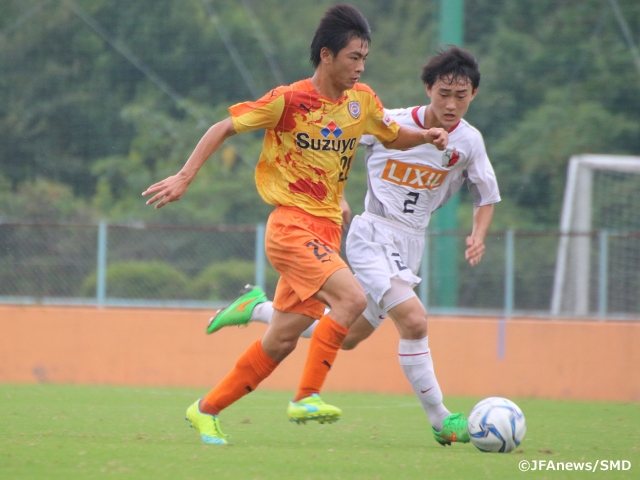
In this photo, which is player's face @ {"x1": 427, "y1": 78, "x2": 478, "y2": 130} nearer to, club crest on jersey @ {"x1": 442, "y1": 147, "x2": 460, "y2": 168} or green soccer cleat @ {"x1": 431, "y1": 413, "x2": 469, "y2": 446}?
club crest on jersey @ {"x1": 442, "y1": 147, "x2": 460, "y2": 168}

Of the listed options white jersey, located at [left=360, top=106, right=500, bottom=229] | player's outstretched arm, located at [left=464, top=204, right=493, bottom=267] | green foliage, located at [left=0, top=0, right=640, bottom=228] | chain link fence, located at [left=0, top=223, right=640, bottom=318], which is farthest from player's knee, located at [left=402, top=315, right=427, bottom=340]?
green foliage, located at [left=0, top=0, right=640, bottom=228]

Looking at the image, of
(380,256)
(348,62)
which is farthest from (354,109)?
(380,256)

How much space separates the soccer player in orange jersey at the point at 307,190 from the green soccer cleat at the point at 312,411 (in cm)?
9

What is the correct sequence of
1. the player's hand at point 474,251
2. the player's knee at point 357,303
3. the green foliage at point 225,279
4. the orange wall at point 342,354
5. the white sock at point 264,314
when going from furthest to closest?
the green foliage at point 225,279 < the orange wall at point 342,354 < the white sock at point 264,314 < the player's hand at point 474,251 < the player's knee at point 357,303

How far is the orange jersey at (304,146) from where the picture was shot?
4.91m

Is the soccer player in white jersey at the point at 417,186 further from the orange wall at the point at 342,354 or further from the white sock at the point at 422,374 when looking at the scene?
the orange wall at the point at 342,354

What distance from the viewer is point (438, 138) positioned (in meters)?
5.05

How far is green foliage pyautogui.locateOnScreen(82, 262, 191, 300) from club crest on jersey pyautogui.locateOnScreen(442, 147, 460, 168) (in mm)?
5444

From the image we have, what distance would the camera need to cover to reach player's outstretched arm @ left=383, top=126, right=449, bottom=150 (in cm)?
505

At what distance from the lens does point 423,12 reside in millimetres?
19562

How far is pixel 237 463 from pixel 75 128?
10.8 m

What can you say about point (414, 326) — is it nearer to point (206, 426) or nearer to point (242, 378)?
point (242, 378)

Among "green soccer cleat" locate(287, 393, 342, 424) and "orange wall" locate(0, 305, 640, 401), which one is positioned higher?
"green soccer cleat" locate(287, 393, 342, 424)

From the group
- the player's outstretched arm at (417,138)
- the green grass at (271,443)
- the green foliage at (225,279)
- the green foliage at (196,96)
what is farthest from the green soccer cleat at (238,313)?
the green foliage at (196,96)
